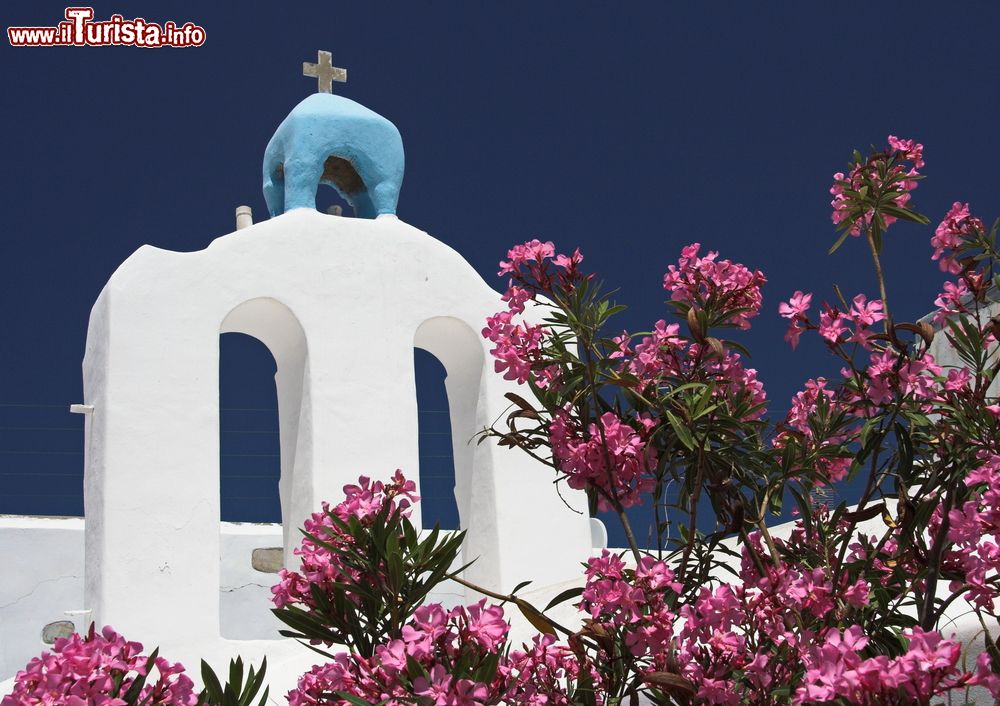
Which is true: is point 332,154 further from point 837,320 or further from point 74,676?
point 74,676

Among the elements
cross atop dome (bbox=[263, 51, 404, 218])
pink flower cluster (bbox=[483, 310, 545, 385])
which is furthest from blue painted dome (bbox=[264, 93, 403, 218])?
pink flower cluster (bbox=[483, 310, 545, 385])

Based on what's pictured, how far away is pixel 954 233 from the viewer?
347cm

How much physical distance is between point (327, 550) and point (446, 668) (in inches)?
22.8

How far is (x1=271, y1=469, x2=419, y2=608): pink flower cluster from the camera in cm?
287

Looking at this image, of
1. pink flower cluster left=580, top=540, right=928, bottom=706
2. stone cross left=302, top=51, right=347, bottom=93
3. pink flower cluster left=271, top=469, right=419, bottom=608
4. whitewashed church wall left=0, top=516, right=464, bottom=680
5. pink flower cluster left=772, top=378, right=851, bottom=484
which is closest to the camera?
pink flower cluster left=580, top=540, right=928, bottom=706

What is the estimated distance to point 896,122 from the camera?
15.2 meters

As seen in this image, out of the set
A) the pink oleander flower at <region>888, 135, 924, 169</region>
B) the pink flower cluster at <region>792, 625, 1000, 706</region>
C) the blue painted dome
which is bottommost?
the pink flower cluster at <region>792, 625, 1000, 706</region>

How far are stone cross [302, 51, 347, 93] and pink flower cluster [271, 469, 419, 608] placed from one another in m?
5.69

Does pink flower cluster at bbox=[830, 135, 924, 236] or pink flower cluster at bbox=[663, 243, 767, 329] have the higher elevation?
pink flower cluster at bbox=[830, 135, 924, 236]

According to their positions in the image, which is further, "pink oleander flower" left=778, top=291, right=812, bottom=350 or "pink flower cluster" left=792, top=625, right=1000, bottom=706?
"pink oleander flower" left=778, top=291, right=812, bottom=350

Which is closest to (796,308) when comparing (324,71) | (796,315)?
(796,315)

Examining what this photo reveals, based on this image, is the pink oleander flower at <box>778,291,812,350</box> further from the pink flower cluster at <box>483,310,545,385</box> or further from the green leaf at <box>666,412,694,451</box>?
the pink flower cluster at <box>483,310,545,385</box>

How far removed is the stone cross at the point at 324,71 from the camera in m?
8.24

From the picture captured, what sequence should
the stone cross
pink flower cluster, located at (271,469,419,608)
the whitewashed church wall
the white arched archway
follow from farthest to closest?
the whitewashed church wall
the stone cross
the white arched archway
pink flower cluster, located at (271,469,419,608)
